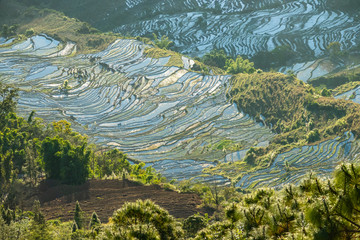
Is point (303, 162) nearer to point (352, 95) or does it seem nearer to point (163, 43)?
point (352, 95)

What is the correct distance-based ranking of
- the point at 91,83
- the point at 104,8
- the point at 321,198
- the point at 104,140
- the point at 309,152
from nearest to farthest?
the point at 321,198, the point at 309,152, the point at 104,140, the point at 91,83, the point at 104,8

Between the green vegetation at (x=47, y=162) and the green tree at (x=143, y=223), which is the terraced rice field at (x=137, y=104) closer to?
the green vegetation at (x=47, y=162)

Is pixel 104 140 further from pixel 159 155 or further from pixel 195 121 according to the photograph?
pixel 195 121

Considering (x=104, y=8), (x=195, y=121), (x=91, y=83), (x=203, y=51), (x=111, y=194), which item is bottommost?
(x=111, y=194)

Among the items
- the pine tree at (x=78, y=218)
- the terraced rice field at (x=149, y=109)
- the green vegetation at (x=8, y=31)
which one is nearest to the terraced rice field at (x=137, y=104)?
the terraced rice field at (x=149, y=109)

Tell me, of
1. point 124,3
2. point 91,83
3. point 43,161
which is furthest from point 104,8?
point 43,161

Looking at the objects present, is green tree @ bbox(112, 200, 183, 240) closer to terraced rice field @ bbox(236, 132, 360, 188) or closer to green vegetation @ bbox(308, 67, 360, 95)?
terraced rice field @ bbox(236, 132, 360, 188)

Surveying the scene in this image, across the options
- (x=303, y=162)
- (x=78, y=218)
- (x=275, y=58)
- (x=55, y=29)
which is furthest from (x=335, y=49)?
(x=78, y=218)
